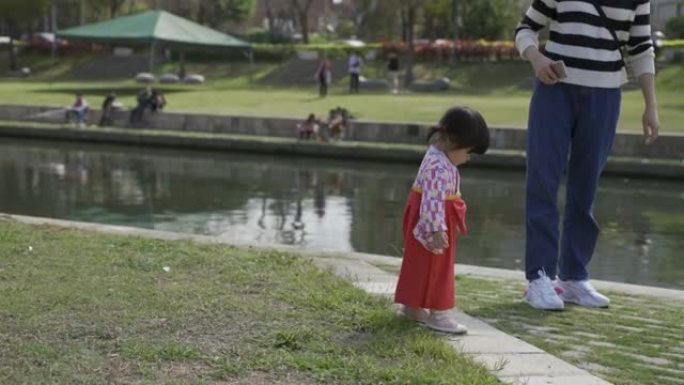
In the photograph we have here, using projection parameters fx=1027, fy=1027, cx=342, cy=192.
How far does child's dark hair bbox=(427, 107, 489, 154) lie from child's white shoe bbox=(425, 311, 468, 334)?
79 cm

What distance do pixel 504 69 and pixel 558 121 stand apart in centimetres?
3820

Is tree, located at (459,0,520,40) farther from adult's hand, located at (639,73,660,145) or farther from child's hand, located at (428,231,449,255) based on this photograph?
child's hand, located at (428,231,449,255)

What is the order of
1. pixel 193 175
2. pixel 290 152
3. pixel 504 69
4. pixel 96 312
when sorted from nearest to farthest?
pixel 96 312 → pixel 193 175 → pixel 290 152 → pixel 504 69

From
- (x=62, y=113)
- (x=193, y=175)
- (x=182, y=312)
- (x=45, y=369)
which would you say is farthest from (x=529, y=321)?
(x=62, y=113)

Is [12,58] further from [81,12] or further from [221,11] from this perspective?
[221,11]

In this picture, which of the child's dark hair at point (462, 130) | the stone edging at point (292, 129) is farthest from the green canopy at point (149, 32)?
the child's dark hair at point (462, 130)

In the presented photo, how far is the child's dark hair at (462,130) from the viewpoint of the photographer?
4.73 meters

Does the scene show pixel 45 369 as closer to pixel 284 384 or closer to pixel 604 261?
pixel 284 384

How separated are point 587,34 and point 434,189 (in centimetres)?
143

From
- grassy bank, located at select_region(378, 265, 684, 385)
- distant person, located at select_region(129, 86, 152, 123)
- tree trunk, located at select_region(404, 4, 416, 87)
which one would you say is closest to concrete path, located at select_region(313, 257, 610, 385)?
grassy bank, located at select_region(378, 265, 684, 385)

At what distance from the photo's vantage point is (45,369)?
12.5ft

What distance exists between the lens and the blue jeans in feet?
18.0

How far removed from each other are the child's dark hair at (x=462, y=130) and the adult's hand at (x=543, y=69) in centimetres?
73

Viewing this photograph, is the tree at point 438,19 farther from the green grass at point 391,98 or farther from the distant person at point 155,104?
the distant person at point 155,104
